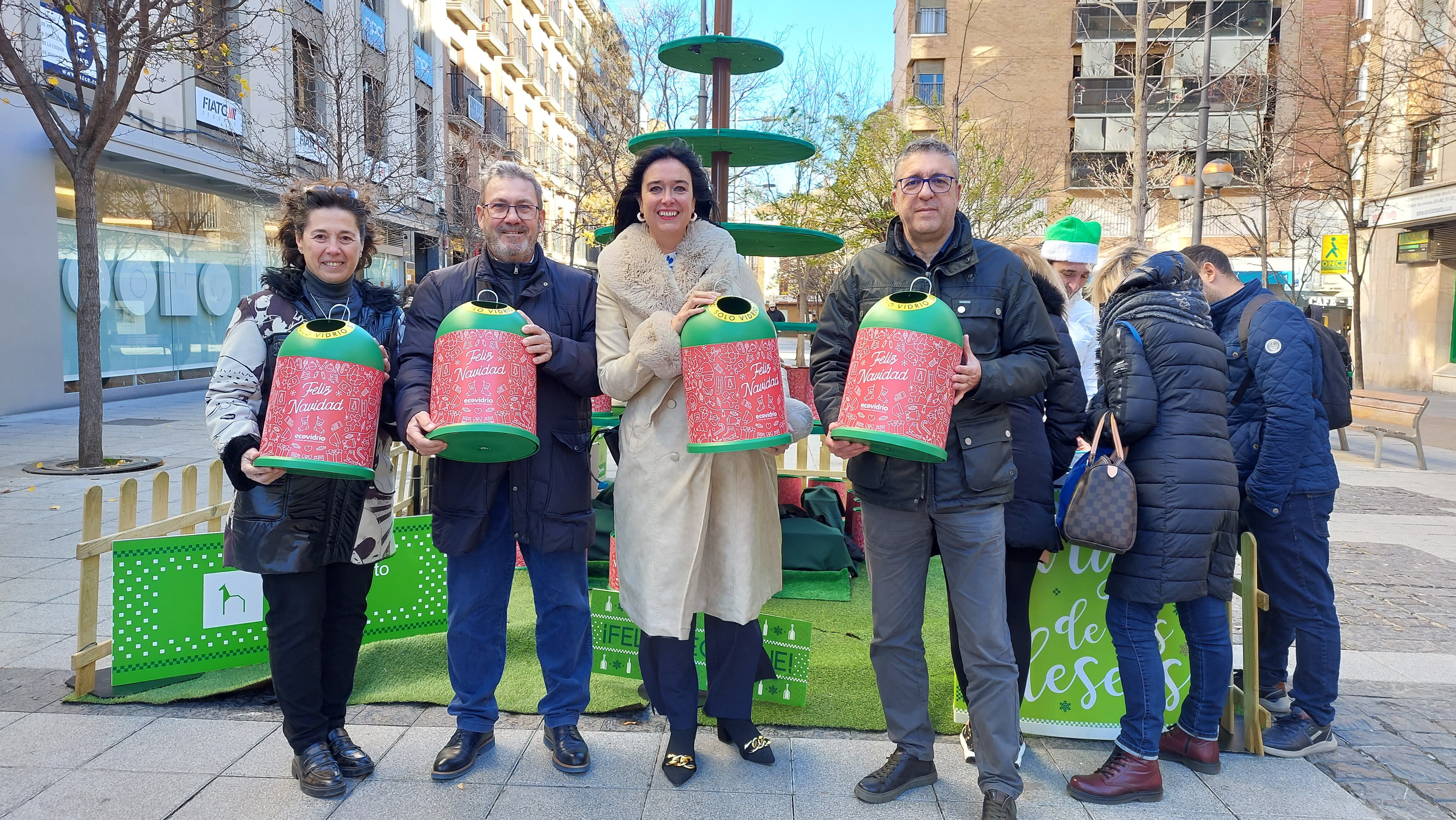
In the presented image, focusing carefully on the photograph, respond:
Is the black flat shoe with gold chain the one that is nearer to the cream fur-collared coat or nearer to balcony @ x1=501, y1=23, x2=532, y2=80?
the cream fur-collared coat

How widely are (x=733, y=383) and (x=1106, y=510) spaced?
1245mm

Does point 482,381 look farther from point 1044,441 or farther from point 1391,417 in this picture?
point 1391,417

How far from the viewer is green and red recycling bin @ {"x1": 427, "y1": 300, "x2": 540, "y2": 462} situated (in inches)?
96.1

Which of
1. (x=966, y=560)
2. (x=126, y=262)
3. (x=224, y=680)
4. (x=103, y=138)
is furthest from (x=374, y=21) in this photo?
(x=966, y=560)

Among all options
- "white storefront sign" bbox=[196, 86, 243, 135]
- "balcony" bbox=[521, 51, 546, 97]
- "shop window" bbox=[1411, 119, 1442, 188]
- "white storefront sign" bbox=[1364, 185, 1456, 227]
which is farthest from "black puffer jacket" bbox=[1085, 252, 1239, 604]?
"balcony" bbox=[521, 51, 546, 97]

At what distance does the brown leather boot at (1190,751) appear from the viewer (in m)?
2.99

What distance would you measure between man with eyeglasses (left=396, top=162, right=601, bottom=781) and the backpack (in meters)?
2.35

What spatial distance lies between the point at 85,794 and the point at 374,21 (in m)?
21.7

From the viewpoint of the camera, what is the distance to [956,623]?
9.46ft

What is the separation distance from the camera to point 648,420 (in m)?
2.80

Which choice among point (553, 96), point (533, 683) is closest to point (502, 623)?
point (533, 683)

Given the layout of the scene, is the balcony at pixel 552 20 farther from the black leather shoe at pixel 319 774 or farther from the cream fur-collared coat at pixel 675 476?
the black leather shoe at pixel 319 774

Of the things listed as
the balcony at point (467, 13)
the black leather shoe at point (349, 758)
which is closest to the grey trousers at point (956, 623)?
the black leather shoe at point (349, 758)

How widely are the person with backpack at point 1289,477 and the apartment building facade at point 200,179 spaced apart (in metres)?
6.30
